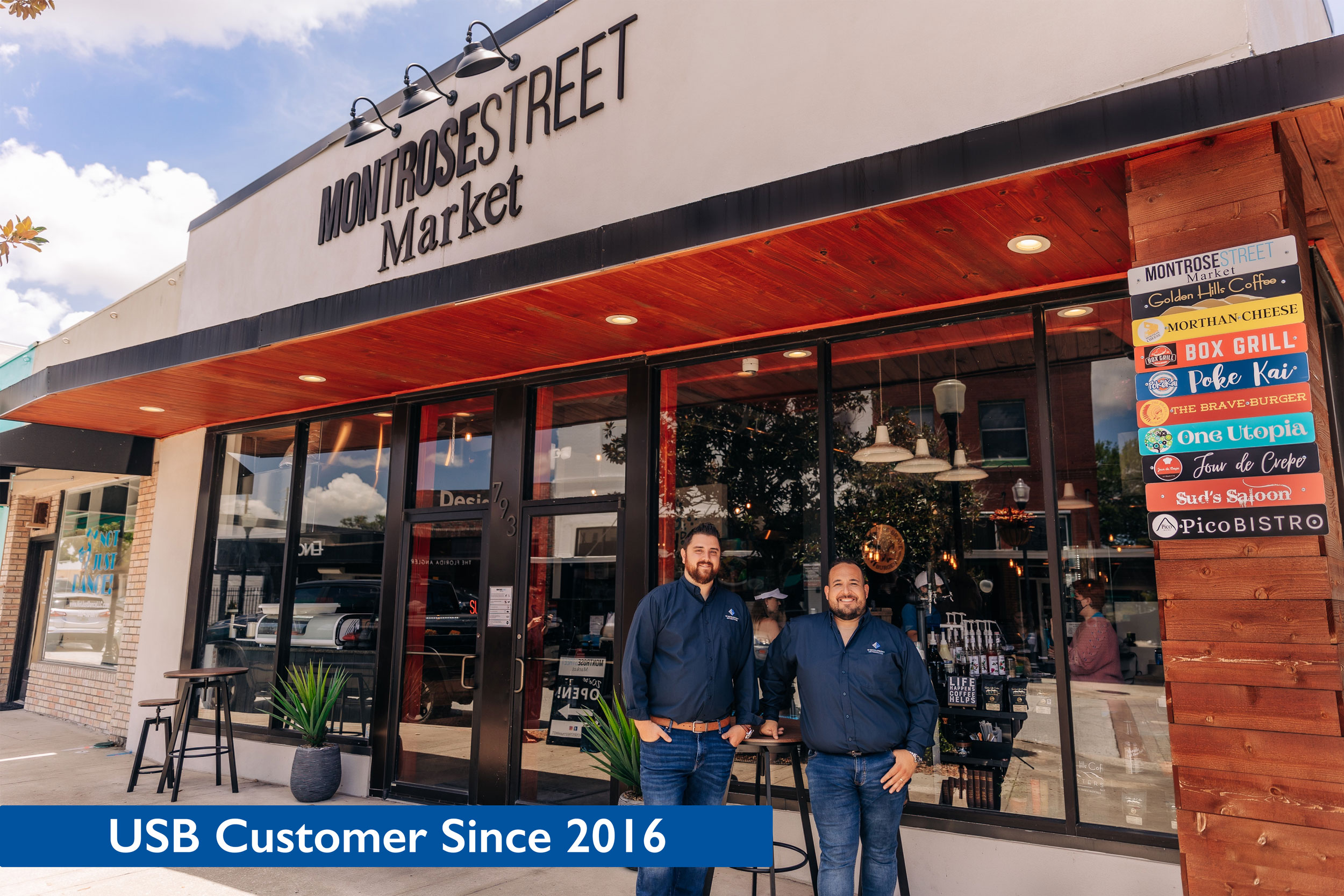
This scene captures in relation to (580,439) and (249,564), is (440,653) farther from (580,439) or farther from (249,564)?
(249,564)

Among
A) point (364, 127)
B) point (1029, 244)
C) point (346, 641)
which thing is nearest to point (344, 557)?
point (346, 641)

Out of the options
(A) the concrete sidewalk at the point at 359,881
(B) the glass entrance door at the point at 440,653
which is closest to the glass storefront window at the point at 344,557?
(B) the glass entrance door at the point at 440,653

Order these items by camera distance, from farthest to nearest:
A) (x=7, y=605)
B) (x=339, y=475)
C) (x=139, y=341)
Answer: (x=7, y=605) → (x=139, y=341) → (x=339, y=475)

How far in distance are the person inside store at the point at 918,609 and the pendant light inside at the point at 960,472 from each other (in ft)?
1.90

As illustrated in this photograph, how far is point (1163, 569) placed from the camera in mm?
2945

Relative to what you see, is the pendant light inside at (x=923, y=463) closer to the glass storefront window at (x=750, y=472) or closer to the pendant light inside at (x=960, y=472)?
the pendant light inside at (x=960, y=472)

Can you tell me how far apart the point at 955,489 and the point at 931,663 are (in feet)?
3.41

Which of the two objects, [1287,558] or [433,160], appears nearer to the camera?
[1287,558]

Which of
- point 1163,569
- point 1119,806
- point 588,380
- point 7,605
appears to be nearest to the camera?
point 1163,569

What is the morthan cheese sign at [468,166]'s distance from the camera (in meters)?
5.32

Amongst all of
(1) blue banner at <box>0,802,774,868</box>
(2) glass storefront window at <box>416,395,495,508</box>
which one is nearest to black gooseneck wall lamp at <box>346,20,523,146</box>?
(2) glass storefront window at <box>416,395,495,508</box>

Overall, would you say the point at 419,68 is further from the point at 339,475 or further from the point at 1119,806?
the point at 1119,806

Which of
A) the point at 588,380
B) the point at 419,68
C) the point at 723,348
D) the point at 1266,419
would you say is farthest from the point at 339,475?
the point at 1266,419

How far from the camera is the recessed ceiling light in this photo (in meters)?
3.85
